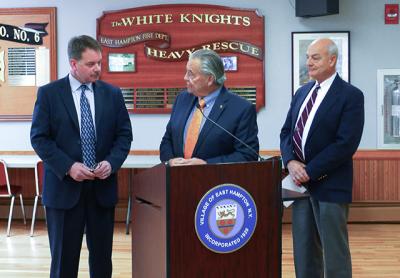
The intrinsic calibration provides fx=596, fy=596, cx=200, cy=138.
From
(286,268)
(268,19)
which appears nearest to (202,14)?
(268,19)

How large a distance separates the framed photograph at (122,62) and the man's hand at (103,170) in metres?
3.94

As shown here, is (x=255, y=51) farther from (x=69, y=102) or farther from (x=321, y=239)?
(x=69, y=102)

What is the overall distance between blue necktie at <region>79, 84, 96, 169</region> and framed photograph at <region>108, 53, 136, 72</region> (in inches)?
151

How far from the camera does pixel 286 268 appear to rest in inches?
190

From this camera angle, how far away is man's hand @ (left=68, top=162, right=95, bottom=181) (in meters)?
3.03

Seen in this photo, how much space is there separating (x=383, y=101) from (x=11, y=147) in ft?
14.4

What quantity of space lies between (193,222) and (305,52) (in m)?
4.95

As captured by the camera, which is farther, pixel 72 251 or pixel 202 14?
pixel 202 14

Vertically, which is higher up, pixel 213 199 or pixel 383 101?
pixel 383 101

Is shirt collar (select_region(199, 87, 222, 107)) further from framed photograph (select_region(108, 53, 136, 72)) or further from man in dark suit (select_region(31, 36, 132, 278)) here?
framed photograph (select_region(108, 53, 136, 72))

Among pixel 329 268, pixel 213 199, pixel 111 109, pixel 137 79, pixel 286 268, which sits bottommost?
pixel 286 268

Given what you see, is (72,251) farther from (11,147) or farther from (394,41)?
(394,41)

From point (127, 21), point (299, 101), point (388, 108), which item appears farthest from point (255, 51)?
point (299, 101)

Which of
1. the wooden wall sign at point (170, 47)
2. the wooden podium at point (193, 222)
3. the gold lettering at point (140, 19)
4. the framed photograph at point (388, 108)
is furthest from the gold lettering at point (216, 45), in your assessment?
the wooden podium at point (193, 222)
